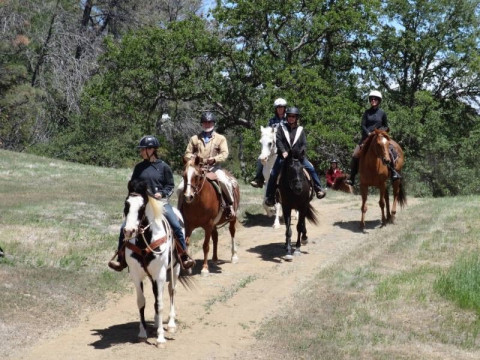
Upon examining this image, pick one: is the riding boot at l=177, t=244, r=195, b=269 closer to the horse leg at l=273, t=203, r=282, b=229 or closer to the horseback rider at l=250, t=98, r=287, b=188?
the horseback rider at l=250, t=98, r=287, b=188

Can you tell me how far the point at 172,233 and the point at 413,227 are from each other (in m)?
9.51

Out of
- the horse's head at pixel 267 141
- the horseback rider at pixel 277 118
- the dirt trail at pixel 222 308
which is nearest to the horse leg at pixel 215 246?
the dirt trail at pixel 222 308

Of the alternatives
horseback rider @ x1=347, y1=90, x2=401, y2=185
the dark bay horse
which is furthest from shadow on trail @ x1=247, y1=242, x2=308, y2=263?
horseback rider @ x1=347, y1=90, x2=401, y2=185

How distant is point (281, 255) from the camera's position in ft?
51.2

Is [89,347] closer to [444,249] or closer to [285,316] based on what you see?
[285,316]

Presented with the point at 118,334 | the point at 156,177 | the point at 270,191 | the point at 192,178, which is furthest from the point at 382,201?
the point at 118,334

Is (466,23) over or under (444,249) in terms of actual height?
over

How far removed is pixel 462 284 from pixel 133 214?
603cm

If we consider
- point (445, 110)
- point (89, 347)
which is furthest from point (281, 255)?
point (445, 110)

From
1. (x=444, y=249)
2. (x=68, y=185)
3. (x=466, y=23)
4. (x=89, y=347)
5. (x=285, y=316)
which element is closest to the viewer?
(x=89, y=347)

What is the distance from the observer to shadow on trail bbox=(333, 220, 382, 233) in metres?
18.4

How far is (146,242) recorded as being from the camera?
30.5 ft

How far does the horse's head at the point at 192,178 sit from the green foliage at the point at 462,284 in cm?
473

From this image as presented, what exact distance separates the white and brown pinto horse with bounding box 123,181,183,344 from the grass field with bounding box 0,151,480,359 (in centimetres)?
172
